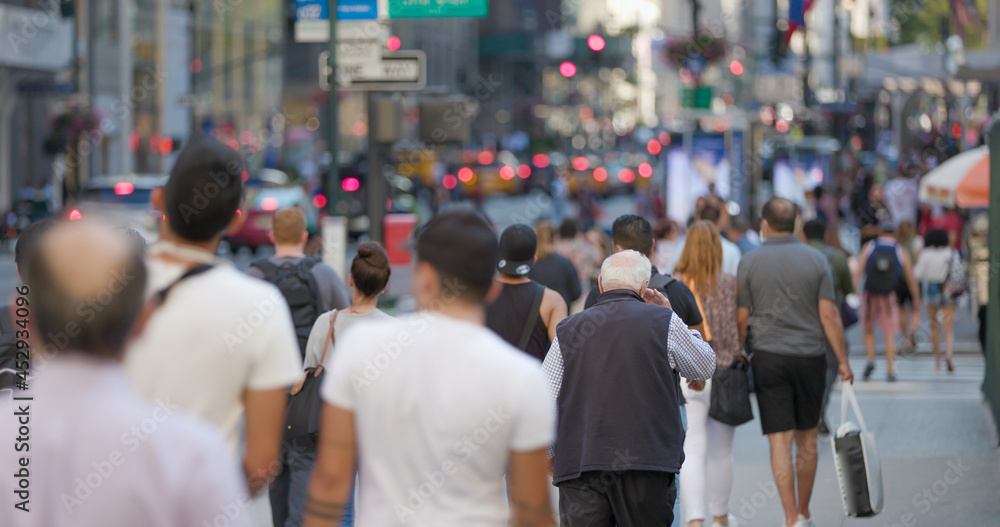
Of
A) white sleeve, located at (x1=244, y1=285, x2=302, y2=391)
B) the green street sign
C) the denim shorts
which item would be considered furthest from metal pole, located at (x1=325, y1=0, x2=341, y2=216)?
white sleeve, located at (x1=244, y1=285, x2=302, y2=391)

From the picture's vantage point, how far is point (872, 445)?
7320mm

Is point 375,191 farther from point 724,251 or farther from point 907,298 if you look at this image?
point 724,251

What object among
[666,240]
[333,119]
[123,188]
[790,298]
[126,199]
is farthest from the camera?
[123,188]

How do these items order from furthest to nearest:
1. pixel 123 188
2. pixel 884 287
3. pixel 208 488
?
pixel 123 188, pixel 884 287, pixel 208 488

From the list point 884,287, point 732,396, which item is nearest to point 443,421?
point 732,396

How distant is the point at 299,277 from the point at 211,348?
3827mm

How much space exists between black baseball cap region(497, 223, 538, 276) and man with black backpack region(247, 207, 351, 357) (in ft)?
2.93

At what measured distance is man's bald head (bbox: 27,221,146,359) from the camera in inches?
101

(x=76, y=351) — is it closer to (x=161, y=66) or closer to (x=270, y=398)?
(x=270, y=398)

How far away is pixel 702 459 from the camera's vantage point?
7488 millimetres

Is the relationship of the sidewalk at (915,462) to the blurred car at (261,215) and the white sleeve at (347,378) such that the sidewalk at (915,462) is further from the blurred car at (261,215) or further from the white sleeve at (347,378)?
the blurred car at (261,215)

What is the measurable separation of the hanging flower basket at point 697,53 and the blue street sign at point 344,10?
12.1 metres

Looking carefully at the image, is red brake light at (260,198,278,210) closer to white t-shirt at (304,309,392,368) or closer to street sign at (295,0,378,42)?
street sign at (295,0,378,42)

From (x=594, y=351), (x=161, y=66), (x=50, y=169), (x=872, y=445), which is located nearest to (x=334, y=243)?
(x=872, y=445)
